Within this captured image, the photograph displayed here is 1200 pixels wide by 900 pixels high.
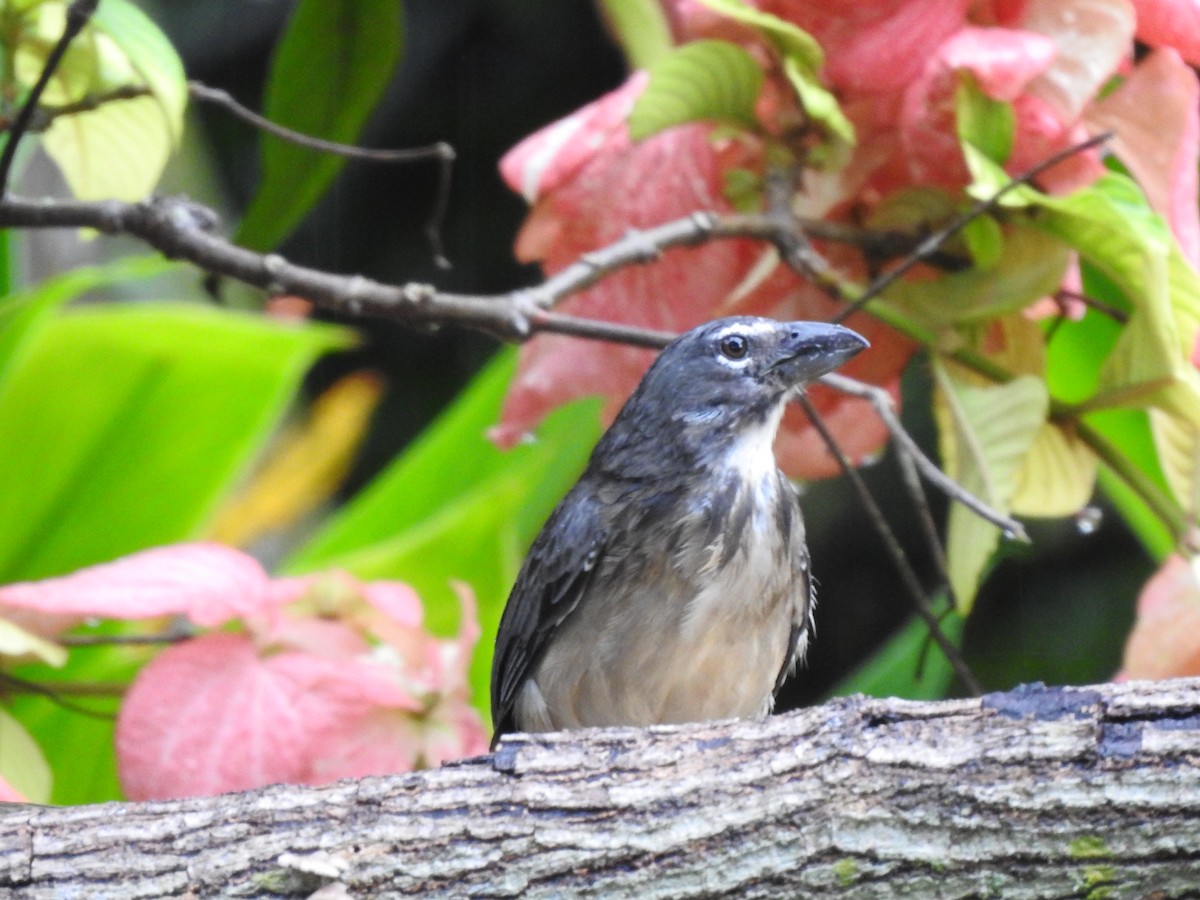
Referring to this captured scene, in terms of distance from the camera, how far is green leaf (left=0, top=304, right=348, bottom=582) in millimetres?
2377

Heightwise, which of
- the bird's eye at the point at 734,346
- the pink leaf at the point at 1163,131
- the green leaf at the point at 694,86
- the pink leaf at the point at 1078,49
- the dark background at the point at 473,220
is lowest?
the bird's eye at the point at 734,346

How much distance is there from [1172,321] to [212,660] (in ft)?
3.43

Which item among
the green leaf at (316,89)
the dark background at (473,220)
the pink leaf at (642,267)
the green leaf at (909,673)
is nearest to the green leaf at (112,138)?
the green leaf at (316,89)

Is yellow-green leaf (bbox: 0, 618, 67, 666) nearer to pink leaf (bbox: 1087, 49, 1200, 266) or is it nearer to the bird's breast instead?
the bird's breast

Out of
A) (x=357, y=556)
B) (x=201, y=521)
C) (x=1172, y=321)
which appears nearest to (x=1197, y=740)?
(x=1172, y=321)

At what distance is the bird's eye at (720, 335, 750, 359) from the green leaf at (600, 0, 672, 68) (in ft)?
1.78

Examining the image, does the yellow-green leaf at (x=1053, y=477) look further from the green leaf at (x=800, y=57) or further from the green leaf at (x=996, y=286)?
the green leaf at (x=800, y=57)

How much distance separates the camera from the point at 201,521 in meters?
2.48

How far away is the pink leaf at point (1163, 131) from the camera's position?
1.64m

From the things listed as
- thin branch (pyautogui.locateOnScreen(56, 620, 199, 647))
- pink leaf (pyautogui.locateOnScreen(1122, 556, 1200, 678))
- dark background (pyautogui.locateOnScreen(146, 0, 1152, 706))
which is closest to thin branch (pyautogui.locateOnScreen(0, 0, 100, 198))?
thin branch (pyautogui.locateOnScreen(56, 620, 199, 647))

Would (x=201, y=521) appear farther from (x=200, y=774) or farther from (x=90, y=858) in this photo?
(x=90, y=858)

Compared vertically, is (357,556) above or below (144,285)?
below

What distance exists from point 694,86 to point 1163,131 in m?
0.52

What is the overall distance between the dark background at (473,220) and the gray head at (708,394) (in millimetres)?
1879
